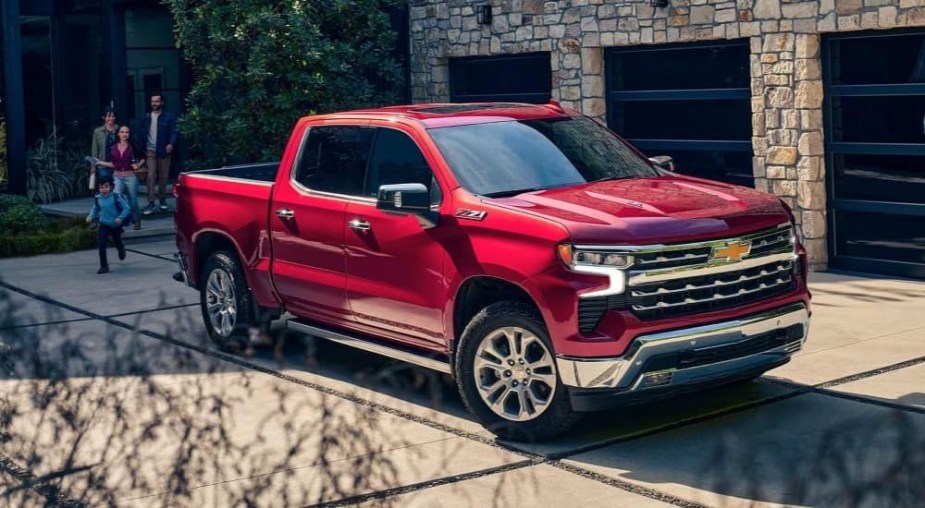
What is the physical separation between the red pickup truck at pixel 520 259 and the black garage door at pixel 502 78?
8391 mm

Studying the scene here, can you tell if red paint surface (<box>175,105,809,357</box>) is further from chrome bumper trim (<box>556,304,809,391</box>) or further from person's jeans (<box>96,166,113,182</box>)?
person's jeans (<box>96,166,113,182</box>)

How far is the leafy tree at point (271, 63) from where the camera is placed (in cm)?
1838

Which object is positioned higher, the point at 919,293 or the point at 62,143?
the point at 62,143

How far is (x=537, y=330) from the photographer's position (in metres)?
7.36

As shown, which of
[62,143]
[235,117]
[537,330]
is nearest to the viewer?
[537,330]

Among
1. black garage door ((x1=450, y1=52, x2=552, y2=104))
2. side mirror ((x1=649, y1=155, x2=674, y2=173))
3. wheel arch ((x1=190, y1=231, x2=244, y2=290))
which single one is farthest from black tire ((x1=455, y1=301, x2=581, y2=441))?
black garage door ((x1=450, y1=52, x2=552, y2=104))

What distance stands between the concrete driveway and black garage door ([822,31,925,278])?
1344 millimetres

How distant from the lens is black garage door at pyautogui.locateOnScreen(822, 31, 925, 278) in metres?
13.3

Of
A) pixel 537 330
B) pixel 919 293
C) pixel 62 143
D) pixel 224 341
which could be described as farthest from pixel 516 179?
pixel 62 143

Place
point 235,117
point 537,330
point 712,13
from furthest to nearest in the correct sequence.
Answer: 1. point 235,117
2. point 712,13
3. point 537,330

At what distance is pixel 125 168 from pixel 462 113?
387 inches

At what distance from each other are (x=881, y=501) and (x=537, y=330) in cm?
539

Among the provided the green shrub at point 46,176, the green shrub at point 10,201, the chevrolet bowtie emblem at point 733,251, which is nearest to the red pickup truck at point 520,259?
the chevrolet bowtie emblem at point 733,251

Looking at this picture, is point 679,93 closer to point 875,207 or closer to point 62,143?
point 875,207
